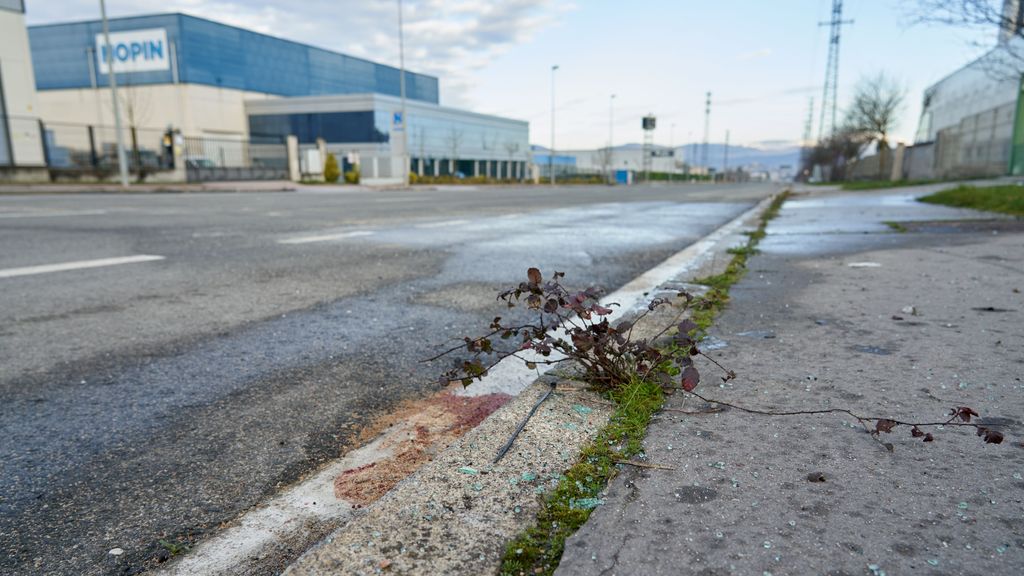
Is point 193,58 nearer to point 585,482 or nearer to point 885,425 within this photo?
point 585,482

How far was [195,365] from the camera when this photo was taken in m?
2.48

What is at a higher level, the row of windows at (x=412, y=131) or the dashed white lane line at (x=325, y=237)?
the row of windows at (x=412, y=131)

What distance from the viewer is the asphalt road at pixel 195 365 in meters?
1.46

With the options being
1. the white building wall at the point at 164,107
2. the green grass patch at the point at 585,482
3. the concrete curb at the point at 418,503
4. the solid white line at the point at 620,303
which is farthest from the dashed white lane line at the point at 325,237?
the white building wall at the point at 164,107

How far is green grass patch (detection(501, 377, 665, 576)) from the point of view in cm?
113

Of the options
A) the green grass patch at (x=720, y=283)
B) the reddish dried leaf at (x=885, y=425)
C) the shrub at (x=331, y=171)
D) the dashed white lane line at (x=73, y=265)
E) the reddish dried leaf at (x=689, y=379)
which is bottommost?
the dashed white lane line at (x=73, y=265)

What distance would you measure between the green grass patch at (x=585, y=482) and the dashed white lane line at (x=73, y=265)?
456 cm

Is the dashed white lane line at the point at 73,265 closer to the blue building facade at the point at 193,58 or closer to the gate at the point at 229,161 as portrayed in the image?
the gate at the point at 229,161

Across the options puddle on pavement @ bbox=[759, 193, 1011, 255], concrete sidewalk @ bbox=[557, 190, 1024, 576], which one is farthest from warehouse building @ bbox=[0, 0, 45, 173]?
concrete sidewalk @ bbox=[557, 190, 1024, 576]

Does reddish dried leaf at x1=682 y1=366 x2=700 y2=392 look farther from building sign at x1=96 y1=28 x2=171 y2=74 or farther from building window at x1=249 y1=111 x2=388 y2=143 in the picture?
building sign at x1=96 y1=28 x2=171 y2=74

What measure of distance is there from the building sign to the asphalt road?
57.5 m

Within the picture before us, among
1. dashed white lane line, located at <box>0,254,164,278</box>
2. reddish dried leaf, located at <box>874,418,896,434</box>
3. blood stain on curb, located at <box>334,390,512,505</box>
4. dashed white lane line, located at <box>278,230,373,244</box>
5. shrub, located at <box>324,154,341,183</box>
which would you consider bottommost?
blood stain on curb, located at <box>334,390,512,505</box>

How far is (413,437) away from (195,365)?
3.86 ft

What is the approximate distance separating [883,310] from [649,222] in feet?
22.7
